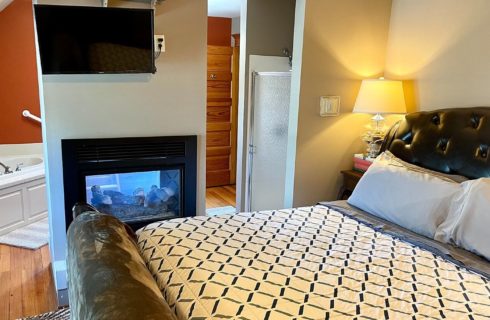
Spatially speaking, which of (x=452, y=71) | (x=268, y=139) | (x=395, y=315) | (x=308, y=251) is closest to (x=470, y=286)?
(x=395, y=315)

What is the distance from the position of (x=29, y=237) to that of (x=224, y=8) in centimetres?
345

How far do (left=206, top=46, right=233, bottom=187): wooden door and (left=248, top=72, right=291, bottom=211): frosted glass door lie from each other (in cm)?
166

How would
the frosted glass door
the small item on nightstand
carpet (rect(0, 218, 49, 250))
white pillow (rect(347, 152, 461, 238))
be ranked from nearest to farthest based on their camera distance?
white pillow (rect(347, 152, 461, 238)) < the small item on nightstand < carpet (rect(0, 218, 49, 250)) < the frosted glass door

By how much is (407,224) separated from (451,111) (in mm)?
917

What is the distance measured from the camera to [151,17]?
248 cm

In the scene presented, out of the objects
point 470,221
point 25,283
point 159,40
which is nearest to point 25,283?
point 25,283

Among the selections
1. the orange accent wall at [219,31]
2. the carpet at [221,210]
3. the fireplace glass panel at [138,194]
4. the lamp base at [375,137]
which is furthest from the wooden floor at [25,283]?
the orange accent wall at [219,31]

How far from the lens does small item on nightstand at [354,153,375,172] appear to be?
10.0 ft

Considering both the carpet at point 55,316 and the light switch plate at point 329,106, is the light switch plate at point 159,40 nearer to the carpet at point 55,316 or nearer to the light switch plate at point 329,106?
the light switch plate at point 329,106

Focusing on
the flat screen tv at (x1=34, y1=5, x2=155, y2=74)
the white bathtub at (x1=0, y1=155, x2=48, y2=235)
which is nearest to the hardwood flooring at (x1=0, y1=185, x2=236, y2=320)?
the white bathtub at (x1=0, y1=155, x2=48, y2=235)

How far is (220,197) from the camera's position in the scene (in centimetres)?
533

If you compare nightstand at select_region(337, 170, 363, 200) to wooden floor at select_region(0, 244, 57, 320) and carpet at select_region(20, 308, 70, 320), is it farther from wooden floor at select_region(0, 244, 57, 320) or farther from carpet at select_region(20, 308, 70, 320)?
wooden floor at select_region(0, 244, 57, 320)

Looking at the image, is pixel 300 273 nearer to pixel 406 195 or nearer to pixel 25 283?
pixel 406 195

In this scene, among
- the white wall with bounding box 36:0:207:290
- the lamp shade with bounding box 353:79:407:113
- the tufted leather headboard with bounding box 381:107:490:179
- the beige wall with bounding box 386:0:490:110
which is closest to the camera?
the tufted leather headboard with bounding box 381:107:490:179
